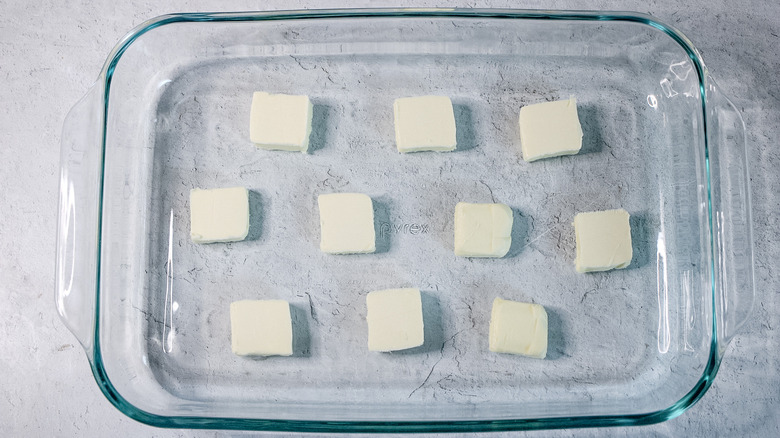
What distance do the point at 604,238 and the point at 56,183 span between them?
5.13 feet

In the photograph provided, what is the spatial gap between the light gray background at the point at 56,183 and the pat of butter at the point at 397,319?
0.45m

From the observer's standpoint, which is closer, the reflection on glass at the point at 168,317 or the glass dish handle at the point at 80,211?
the glass dish handle at the point at 80,211

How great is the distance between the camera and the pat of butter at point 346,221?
1.58 m

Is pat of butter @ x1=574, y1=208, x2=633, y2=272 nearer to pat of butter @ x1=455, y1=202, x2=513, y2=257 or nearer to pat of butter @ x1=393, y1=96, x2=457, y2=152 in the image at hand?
pat of butter @ x1=455, y1=202, x2=513, y2=257

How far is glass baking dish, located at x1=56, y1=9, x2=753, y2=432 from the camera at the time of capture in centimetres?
159

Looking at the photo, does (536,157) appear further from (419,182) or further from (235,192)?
(235,192)

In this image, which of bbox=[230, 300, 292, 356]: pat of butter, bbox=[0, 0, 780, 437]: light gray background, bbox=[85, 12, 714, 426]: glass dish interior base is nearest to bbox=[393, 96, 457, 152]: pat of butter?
bbox=[85, 12, 714, 426]: glass dish interior base

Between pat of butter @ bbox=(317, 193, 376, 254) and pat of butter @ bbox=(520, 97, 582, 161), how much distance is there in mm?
493

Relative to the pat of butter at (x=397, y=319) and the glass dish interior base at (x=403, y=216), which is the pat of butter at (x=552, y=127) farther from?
the pat of butter at (x=397, y=319)

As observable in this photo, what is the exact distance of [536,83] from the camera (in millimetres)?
1676

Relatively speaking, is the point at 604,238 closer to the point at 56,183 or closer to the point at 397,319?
the point at 397,319

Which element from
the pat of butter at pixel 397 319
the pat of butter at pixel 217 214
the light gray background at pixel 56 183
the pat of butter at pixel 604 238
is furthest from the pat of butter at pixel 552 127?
the pat of butter at pixel 217 214

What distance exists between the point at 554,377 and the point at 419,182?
671 mm

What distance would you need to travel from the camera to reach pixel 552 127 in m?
1.60
